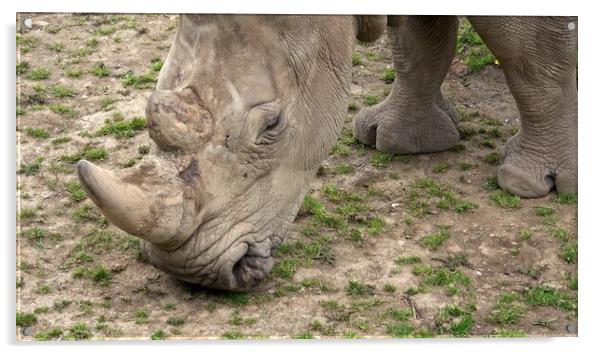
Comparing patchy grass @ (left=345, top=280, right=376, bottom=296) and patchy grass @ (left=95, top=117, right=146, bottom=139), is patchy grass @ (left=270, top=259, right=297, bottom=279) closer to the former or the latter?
patchy grass @ (left=345, top=280, right=376, bottom=296)

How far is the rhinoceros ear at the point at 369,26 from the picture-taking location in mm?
5109

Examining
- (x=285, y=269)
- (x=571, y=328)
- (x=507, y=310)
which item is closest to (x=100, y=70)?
(x=285, y=269)

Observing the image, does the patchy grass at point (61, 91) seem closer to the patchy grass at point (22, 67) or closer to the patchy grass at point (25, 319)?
the patchy grass at point (22, 67)

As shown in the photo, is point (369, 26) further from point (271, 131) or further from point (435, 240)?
point (435, 240)

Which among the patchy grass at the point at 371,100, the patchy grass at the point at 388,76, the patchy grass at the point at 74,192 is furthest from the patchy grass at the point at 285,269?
the patchy grass at the point at 388,76

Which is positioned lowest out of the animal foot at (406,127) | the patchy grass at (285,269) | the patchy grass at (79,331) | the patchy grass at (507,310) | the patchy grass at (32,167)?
the patchy grass at (79,331)

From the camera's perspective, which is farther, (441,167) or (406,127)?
(406,127)

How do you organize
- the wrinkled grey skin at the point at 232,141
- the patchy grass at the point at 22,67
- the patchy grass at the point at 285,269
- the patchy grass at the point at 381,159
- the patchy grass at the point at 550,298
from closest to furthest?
the wrinkled grey skin at the point at 232,141
the patchy grass at the point at 22,67
the patchy grass at the point at 550,298
the patchy grass at the point at 285,269
the patchy grass at the point at 381,159

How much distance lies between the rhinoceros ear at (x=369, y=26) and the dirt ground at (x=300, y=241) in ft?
2.34

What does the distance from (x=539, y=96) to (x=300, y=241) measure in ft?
4.20

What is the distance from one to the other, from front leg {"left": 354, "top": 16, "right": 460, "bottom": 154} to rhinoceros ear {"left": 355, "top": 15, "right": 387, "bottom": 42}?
1196mm

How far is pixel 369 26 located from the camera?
16.9ft

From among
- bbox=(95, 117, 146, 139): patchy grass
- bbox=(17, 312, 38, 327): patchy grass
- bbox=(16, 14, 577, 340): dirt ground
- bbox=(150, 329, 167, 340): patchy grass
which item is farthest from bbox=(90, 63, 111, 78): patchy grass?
bbox=(150, 329, 167, 340): patchy grass
